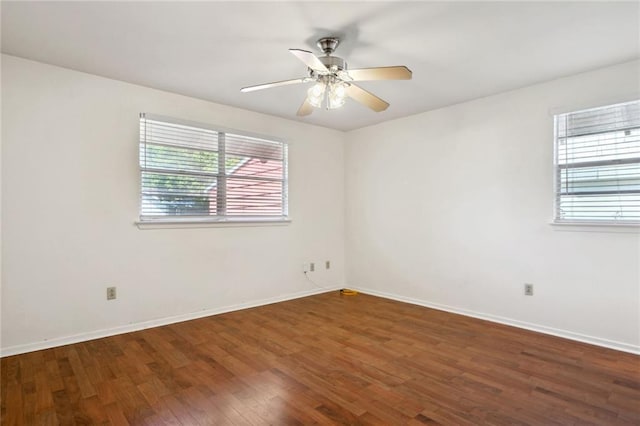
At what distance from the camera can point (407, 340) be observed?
302 centimetres

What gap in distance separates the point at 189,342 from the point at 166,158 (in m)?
1.82

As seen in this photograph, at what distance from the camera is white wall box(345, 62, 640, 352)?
2.92m

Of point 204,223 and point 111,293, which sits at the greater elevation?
point 204,223

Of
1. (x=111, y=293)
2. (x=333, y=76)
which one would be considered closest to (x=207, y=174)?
(x=111, y=293)

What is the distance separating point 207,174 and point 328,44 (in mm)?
2051

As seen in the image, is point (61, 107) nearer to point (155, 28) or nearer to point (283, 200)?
point (155, 28)

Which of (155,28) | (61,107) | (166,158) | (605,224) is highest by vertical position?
(155,28)

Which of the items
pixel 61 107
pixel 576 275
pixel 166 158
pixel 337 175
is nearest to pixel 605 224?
pixel 576 275

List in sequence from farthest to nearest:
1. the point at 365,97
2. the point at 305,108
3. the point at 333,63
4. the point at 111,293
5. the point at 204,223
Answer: the point at 204,223, the point at 111,293, the point at 305,108, the point at 365,97, the point at 333,63

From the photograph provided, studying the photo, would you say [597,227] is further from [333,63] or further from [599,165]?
[333,63]

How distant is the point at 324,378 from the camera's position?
2.32 metres

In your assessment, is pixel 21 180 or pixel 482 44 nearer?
pixel 482 44

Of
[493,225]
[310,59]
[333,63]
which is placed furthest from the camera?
[493,225]

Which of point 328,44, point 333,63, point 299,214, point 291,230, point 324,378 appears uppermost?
point 328,44
